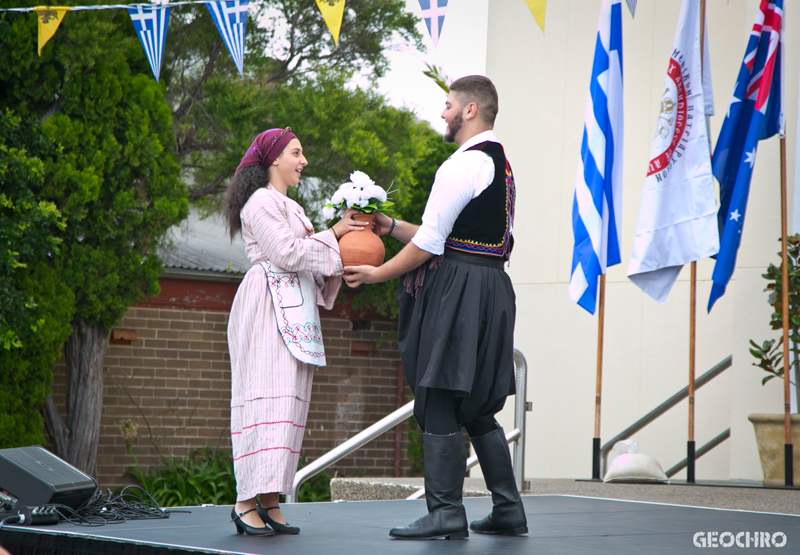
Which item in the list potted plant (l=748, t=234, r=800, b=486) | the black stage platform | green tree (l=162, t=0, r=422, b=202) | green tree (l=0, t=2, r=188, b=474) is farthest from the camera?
green tree (l=162, t=0, r=422, b=202)

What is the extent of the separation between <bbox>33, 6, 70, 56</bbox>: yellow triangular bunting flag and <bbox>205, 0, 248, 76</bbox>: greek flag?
953 millimetres

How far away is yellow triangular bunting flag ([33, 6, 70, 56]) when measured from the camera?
16.4 ft

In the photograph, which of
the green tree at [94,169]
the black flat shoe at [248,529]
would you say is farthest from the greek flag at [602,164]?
the green tree at [94,169]

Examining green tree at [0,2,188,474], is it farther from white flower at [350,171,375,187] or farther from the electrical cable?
white flower at [350,171,375,187]

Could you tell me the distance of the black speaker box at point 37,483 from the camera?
9.40 ft

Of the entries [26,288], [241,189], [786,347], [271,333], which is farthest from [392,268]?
[26,288]

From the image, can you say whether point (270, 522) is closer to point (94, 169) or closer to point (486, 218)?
point (486, 218)

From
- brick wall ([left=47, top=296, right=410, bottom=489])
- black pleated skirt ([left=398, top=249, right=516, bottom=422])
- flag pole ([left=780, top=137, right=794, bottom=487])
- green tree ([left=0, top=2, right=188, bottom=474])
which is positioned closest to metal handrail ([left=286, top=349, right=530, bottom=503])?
flag pole ([left=780, top=137, right=794, bottom=487])

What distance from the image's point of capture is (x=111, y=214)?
7410 millimetres

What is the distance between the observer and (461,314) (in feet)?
8.18

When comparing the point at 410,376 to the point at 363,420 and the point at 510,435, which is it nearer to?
the point at 510,435

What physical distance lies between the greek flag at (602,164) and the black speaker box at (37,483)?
3335mm

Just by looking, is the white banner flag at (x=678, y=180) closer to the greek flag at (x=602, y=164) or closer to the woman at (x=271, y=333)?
the greek flag at (x=602, y=164)

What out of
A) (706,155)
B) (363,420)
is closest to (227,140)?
(363,420)
